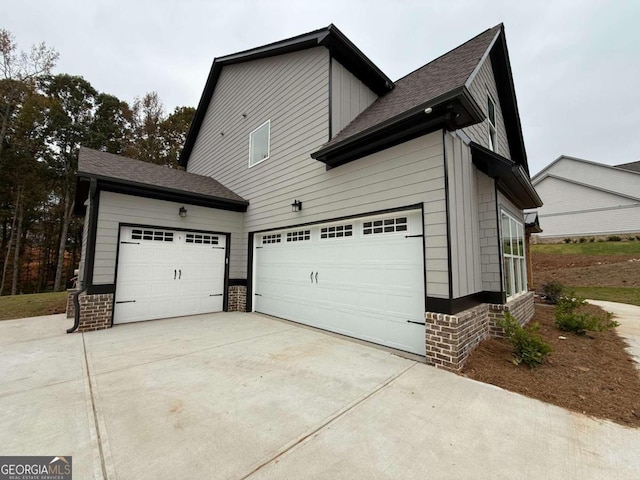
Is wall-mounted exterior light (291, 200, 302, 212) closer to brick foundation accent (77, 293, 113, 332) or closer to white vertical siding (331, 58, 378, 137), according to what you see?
white vertical siding (331, 58, 378, 137)

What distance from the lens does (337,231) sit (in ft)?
18.0

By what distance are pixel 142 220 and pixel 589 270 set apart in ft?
65.4

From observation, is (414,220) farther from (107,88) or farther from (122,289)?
(107,88)

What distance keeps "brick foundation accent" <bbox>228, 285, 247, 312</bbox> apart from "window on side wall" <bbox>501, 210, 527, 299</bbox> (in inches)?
246

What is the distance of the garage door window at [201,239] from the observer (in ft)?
23.0

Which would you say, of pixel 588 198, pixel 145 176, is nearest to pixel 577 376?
pixel 145 176

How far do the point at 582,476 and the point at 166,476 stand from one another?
2770 millimetres

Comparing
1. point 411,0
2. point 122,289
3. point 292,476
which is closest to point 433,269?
point 292,476

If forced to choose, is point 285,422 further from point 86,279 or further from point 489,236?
point 86,279

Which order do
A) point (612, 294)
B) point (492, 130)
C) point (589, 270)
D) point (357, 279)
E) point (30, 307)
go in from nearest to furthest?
point (357, 279) → point (492, 130) → point (30, 307) → point (612, 294) → point (589, 270)

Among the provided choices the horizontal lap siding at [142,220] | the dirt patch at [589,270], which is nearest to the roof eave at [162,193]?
the horizontal lap siding at [142,220]

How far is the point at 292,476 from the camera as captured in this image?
1744 millimetres

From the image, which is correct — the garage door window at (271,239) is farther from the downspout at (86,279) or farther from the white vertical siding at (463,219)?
the white vertical siding at (463,219)

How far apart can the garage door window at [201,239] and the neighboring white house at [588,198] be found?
25.7 meters
